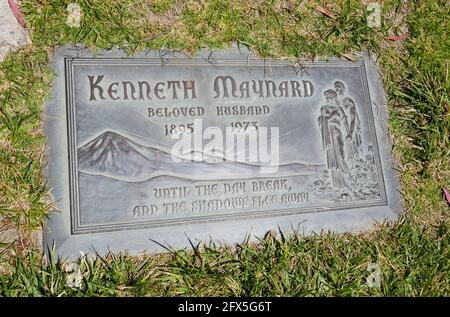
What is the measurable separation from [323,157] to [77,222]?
1.25 meters

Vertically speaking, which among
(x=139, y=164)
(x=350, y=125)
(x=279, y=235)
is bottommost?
(x=279, y=235)

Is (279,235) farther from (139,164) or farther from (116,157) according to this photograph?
(116,157)

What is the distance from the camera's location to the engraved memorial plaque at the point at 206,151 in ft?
7.04

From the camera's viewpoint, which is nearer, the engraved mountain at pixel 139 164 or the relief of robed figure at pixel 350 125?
the engraved mountain at pixel 139 164

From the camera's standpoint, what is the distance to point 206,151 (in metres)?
2.28

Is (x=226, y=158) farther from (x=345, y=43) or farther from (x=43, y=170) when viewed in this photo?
(x=345, y=43)

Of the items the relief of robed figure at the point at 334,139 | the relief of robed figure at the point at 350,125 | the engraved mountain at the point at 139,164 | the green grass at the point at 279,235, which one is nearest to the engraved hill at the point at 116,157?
the engraved mountain at the point at 139,164

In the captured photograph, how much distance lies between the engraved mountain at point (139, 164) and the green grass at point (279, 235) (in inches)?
9.2

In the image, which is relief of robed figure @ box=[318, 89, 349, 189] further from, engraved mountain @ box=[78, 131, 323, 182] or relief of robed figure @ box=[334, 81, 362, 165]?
engraved mountain @ box=[78, 131, 323, 182]

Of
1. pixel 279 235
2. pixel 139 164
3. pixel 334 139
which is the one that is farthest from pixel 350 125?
pixel 139 164

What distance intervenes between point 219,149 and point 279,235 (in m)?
0.52

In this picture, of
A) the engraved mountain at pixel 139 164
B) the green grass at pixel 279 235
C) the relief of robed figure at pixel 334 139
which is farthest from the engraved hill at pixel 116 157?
the relief of robed figure at pixel 334 139

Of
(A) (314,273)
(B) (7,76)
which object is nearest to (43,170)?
(B) (7,76)

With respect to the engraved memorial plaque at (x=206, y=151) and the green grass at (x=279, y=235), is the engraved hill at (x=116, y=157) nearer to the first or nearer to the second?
the engraved memorial plaque at (x=206, y=151)
